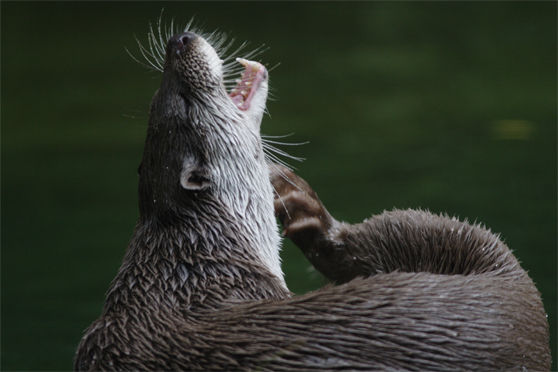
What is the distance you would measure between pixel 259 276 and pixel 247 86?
843 millimetres

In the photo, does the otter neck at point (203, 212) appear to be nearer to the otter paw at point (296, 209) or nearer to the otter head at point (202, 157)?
the otter head at point (202, 157)

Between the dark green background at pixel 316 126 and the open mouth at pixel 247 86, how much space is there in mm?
431

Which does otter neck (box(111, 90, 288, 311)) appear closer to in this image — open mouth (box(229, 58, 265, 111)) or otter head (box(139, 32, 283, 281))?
otter head (box(139, 32, 283, 281))

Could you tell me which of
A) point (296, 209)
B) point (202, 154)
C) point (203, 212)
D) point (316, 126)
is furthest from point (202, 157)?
point (316, 126)

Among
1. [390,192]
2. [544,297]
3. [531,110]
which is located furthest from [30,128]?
[544,297]

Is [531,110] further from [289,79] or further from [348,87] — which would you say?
[289,79]

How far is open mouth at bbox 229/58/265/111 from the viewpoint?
9.96 feet

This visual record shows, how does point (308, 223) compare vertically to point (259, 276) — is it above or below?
above

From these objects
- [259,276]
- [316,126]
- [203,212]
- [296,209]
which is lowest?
[259,276]

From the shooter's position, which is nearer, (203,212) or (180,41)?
(203,212)

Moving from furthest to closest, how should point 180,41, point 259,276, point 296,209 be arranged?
point 296,209 < point 180,41 < point 259,276

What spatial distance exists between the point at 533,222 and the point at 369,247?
2743mm

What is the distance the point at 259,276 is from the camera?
8.59 ft

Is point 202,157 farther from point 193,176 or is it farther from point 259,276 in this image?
point 259,276
